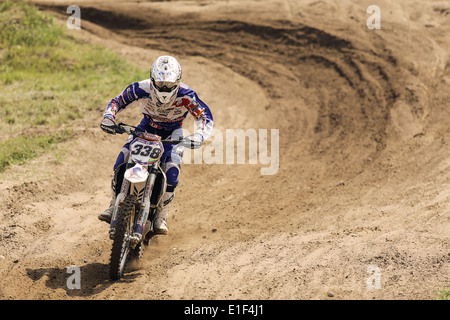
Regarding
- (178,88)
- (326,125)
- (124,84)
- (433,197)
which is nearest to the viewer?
(178,88)

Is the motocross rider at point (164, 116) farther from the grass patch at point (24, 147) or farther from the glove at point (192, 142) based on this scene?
the grass patch at point (24, 147)

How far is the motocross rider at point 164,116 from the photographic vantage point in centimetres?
688

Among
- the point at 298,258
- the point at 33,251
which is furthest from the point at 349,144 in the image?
the point at 33,251

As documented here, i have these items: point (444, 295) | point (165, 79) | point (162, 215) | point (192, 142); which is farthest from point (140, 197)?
point (444, 295)

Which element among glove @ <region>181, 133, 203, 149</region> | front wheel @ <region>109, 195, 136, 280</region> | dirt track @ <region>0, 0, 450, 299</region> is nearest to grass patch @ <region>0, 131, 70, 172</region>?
dirt track @ <region>0, 0, 450, 299</region>

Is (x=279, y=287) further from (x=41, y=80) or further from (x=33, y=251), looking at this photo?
(x=41, y=80)

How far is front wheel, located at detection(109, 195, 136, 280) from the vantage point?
6211 mm

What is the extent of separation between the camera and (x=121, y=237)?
6199 millimetres

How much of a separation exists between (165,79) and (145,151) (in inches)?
37.6

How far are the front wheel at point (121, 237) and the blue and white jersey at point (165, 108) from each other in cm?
145

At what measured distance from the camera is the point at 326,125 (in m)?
12.6

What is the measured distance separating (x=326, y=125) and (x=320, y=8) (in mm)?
5965

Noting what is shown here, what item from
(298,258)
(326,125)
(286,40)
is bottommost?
(298,258)

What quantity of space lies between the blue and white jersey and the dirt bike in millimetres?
669
